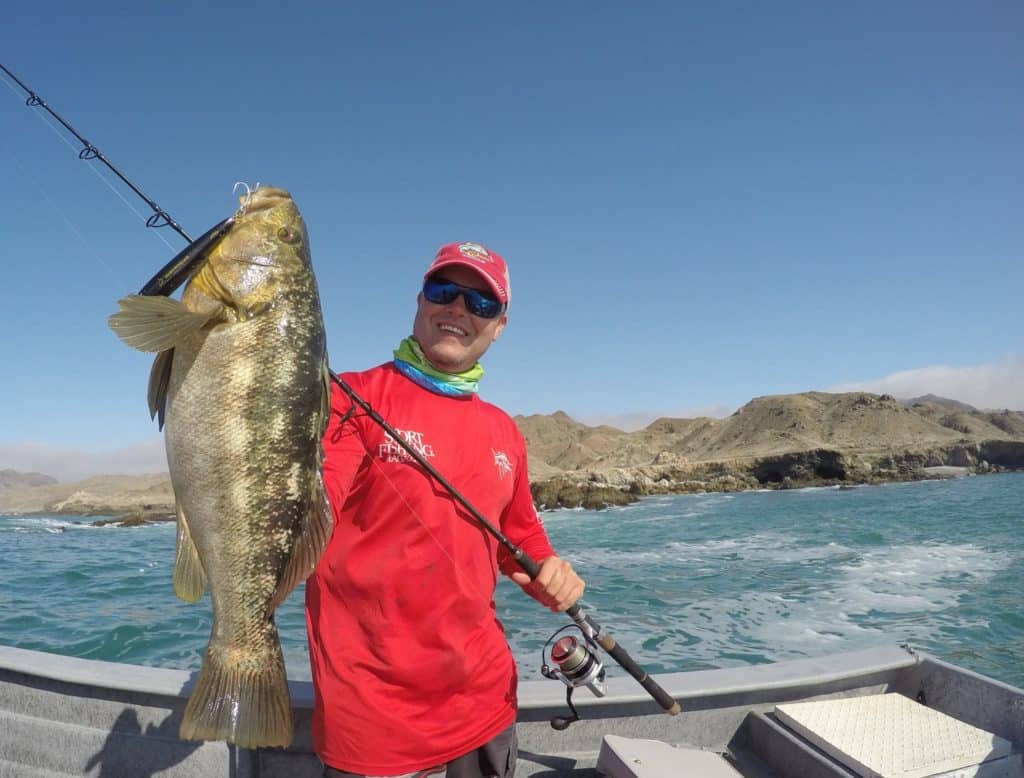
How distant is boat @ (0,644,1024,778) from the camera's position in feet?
10.8

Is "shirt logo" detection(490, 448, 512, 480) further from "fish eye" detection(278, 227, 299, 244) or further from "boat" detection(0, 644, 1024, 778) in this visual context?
"boat" detection(0, 644, 1024, 778)

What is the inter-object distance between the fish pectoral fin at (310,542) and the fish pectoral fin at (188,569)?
22 cm

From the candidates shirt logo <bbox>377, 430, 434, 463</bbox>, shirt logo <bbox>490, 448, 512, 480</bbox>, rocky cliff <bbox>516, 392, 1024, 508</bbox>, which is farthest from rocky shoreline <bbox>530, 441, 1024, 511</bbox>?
shirt logo <bbox>377, 430, 434, 463</bbox>

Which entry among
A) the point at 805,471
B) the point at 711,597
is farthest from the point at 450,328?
the point at 805,471

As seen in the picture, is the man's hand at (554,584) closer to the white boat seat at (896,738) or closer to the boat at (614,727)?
the boat at (614,727)

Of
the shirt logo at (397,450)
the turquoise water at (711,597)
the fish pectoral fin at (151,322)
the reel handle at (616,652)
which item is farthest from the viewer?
the turquoise water at (711,597)

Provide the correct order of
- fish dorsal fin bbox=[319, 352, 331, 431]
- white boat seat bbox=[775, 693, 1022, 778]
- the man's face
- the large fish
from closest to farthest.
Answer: the large fish, fish dorsal fin bbox=[319, 352, 331, 431], the man's face, white boat seat bbox=[775, 693, 1022, 778]

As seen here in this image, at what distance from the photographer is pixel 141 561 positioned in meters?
19.5

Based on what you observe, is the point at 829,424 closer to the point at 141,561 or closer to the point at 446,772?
the point at 141,561

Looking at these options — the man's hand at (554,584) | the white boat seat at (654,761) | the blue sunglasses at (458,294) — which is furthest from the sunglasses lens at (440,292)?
the white boat seat at (654,761)

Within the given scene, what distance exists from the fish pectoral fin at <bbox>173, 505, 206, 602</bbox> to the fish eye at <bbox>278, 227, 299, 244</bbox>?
2.85ft

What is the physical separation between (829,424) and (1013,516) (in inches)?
2477

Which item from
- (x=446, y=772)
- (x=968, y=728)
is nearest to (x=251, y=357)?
(x=446, y=772)

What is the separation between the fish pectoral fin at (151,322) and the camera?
5.84 feet
